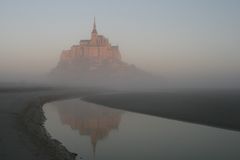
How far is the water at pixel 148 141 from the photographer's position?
51.5 ft

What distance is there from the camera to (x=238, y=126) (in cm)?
2377

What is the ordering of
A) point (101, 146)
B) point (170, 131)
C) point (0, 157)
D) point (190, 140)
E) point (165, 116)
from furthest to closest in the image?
point (165, 116) < point (170, 131) < point (190, 140) < point (101, 146) < point (0, 157)

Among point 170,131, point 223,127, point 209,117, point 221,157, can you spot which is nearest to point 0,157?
point 221,157

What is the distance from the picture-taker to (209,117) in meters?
29.0

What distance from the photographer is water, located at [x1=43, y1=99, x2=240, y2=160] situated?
15.7m

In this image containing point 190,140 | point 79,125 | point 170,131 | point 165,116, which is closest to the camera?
point 190,140

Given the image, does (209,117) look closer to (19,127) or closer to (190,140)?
(190,140)

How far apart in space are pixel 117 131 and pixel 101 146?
18.9ft

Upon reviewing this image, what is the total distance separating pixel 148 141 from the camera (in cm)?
1944

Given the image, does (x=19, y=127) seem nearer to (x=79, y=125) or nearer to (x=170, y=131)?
(x=79, y=125)

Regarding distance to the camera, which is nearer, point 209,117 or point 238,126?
point 238,126

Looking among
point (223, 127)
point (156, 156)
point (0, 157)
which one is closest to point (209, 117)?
point (223, 127)

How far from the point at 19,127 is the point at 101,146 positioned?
5.74 meters

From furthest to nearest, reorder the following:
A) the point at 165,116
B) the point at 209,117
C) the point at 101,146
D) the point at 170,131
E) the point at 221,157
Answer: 1. the point at 165,116
2. the point at 209,117
3. the point at 170,131
4. the point at 101,146
5. the point at 221,157
